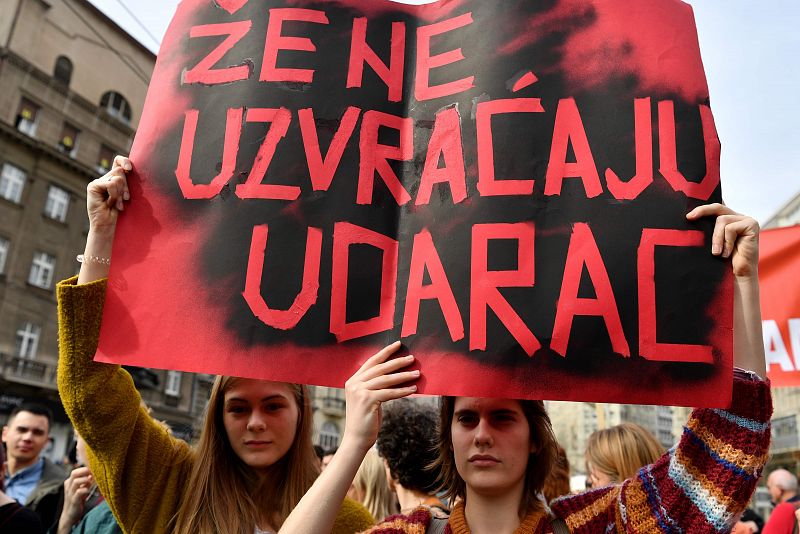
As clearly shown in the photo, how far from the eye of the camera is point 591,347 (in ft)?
5.21

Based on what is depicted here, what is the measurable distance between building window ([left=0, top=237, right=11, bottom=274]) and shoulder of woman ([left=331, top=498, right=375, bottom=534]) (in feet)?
74.9

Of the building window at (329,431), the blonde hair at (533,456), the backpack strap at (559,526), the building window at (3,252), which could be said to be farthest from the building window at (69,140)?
the backpack strap at (559,526)

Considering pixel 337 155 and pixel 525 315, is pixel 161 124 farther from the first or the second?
pixel 525 315

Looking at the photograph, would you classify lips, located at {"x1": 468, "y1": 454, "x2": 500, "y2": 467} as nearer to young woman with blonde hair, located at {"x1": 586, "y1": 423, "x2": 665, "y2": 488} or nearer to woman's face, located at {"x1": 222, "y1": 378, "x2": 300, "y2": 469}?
woman's face, located at {"x1": 222, "y1": 378, "x2": 300, "y2": 469}

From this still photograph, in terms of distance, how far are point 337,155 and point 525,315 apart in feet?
2.10

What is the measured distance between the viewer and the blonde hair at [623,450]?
300 cm

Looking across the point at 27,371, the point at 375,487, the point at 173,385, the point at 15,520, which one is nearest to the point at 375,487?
the point at 375,487

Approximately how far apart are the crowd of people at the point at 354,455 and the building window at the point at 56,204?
76.2 ft

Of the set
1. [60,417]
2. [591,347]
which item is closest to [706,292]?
[591,347]

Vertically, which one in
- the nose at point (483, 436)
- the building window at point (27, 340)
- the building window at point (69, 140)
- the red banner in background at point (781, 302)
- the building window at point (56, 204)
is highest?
the building window at point (69, 140)

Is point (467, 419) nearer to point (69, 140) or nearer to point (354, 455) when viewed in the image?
point (354, 455)

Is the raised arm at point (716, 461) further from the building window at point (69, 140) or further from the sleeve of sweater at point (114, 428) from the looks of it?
the building window at point (69, 140)

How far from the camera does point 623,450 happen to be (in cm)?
302

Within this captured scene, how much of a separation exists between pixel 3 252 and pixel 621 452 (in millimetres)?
23004
